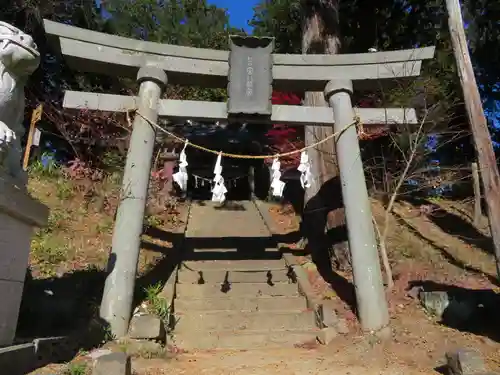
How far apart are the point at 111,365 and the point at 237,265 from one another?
201 inches

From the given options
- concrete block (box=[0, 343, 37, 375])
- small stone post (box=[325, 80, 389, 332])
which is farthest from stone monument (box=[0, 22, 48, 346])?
small stone post (box=[325, 80, 389, 332])

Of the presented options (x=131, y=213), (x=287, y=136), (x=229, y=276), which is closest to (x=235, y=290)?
(x=229, y=276)

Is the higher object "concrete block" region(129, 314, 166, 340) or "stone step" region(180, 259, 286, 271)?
"stone step" region(180, 259, 286, 271)

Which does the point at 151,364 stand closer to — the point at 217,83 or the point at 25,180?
the point at 25,180

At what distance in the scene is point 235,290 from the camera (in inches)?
308

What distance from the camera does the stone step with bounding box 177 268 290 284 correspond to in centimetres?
807

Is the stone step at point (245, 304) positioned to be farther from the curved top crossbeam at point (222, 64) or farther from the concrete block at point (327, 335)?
the curved top crossbeam at point (222, 64)

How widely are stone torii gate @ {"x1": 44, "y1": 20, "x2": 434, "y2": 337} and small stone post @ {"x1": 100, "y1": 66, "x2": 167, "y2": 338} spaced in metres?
0.01

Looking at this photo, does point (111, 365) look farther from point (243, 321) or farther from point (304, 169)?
point (304, 169)

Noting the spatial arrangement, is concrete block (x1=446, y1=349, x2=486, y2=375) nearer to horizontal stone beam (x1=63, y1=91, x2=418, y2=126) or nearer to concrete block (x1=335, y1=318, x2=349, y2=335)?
concrete block (x1=335, y1=318, x2=349, y2=335)

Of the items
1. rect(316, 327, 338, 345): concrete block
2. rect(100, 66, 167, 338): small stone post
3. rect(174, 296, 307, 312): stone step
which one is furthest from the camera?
rect(174, 296, 307, 312): stone step

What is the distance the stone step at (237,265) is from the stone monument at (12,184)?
4.46 m

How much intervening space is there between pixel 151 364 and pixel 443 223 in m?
9.75

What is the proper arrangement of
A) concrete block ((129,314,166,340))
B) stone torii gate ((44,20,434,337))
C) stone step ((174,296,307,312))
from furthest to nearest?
stone step ((174,296,307,312))
stone torii gate ((44,20,434,337))
concrete block ((129,314,166,340))
